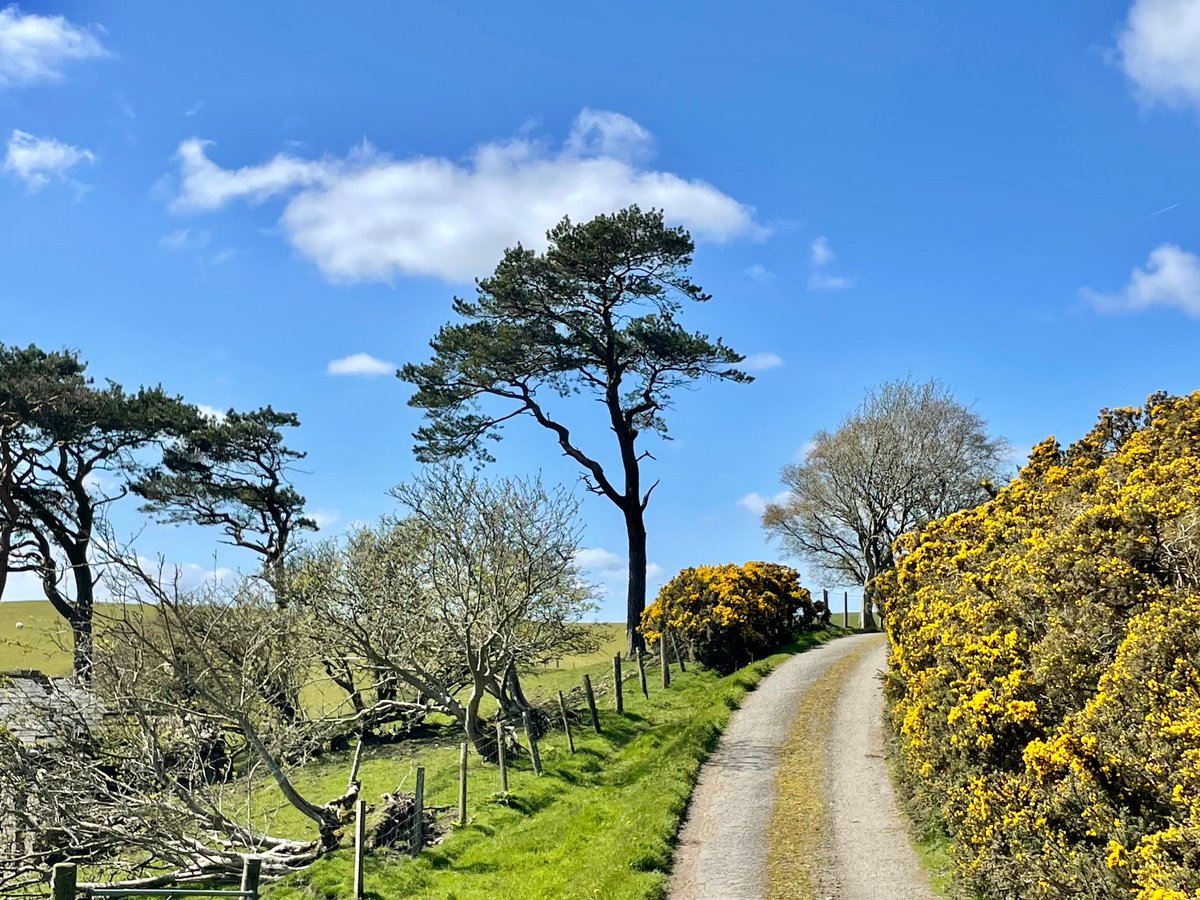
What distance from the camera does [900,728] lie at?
1631 centimetres

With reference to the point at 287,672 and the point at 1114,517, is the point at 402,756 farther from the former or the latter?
the point at 1114,517

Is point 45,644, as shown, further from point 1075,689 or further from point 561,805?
point 1075,689

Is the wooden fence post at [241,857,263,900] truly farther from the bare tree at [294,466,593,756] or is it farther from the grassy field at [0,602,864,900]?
the bare tree at [294,466,593,756]

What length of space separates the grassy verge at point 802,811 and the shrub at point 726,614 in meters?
6.72

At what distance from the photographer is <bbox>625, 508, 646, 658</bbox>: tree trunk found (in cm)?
3438

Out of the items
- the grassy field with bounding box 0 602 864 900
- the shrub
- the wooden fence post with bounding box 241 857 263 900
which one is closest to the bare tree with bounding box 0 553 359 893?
the grassy field with bounding box 0 602 864 900

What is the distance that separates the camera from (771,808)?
1535 cm

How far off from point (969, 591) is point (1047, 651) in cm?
419

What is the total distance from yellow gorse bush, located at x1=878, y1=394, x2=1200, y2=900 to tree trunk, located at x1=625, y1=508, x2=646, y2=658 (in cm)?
1785

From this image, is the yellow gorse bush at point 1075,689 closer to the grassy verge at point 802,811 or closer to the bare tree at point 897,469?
the grassy verge at point 802,811

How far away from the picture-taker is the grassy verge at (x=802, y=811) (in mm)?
12234

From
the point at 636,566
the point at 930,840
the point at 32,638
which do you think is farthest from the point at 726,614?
the point at 32,638

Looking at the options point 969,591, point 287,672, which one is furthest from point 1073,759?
point 287,672

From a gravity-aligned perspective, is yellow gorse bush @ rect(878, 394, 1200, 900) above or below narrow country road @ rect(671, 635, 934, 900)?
above
